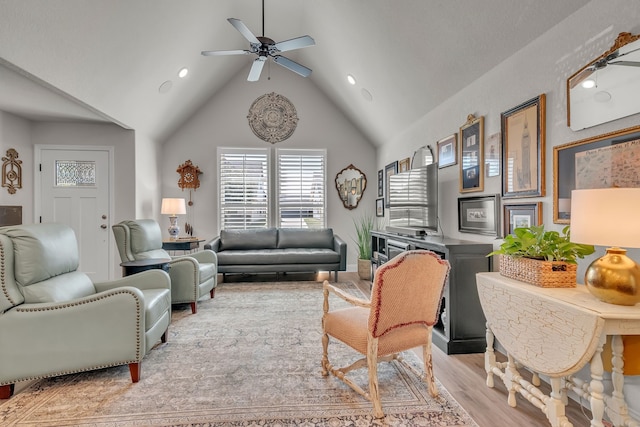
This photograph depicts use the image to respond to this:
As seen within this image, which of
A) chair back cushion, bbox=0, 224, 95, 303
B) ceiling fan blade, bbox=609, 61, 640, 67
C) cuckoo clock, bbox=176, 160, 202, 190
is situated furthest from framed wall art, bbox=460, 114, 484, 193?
cuckoo clock, bbox=176, 160, 202, 190

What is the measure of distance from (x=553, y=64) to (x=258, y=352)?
2.93 m

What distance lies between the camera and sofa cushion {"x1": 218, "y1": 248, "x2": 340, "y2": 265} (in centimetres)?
486

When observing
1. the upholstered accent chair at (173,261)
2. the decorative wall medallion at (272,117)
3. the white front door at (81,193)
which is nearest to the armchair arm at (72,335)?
the upholstered accent chair at (173,261)

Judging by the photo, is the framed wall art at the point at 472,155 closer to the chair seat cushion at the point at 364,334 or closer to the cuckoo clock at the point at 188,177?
the chair seat cushion at the point at 364,334

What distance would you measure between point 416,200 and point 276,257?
234cm

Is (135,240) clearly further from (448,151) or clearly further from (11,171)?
(448,151)

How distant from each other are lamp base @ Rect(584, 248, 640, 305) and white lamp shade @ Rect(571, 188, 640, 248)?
134mm

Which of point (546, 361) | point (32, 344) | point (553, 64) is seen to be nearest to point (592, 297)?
point (546, 361)

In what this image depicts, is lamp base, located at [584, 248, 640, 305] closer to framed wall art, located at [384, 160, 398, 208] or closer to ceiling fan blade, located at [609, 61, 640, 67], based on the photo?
ceiling fan blade, located at [609, 61, 640, 67]

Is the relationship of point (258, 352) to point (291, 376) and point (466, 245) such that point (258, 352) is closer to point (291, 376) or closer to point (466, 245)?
point (291, 376)

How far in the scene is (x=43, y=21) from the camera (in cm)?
244

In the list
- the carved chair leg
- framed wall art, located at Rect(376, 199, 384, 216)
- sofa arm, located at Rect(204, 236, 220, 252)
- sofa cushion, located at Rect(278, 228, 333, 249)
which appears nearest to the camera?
the carved chair leg

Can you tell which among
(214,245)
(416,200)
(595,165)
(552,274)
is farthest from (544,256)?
(214,245)

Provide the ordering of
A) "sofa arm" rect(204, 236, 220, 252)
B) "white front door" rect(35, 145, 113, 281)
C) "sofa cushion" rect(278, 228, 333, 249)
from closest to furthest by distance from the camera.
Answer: "white front door" rect(35, 145, 113, 281) < "sofa arm" rect(204, 236, 220, 252) < "sofa cushion" rect(278, 228, 333, 249)
